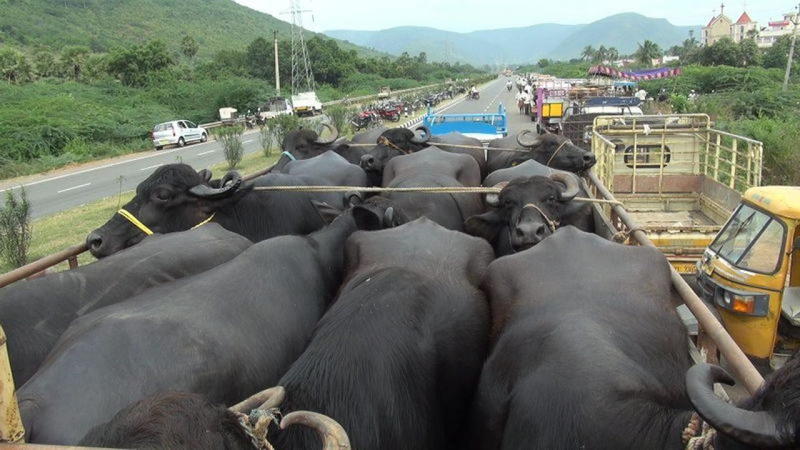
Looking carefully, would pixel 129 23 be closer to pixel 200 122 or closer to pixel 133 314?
pixel 200 122

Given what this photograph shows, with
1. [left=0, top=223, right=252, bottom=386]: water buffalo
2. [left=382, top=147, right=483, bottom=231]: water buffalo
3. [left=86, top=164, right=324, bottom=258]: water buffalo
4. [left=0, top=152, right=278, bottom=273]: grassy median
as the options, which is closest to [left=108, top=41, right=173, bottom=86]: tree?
[left=0, top=152, right=278, bottom=273]: grassy median

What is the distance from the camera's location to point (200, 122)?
39844mm

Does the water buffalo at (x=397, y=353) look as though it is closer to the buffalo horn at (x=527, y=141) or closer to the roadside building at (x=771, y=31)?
the buffalo horn at (x=527, y=141)

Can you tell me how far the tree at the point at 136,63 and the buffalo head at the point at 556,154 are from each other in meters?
41.9

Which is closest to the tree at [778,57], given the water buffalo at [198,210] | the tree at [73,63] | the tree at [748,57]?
the tree at [748,57]

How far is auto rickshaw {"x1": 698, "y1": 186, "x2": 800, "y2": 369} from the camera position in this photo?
5.35m

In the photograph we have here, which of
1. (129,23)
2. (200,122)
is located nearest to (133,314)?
(200,122)

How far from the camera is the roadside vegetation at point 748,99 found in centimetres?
1586

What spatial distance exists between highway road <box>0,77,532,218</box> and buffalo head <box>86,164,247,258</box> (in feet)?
29.3

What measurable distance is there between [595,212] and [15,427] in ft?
16.8

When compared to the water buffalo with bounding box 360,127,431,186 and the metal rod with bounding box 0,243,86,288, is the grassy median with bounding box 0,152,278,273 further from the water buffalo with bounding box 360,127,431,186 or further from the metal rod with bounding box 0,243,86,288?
the metal rod with bounding box 0,243,86,288

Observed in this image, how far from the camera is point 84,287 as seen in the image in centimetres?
348

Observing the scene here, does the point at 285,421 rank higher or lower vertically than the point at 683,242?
higher

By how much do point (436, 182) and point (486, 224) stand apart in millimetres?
1160
